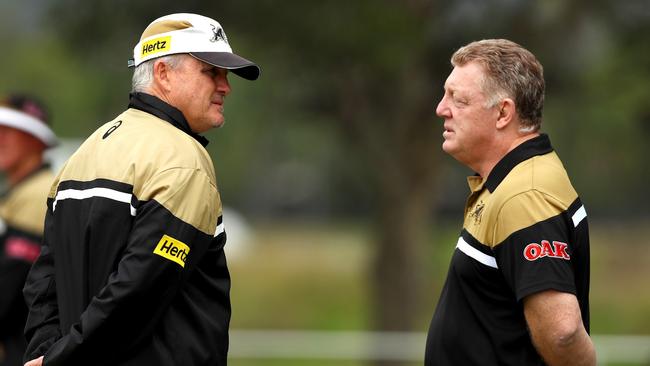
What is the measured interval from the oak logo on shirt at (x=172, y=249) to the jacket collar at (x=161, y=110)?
1.49 ft

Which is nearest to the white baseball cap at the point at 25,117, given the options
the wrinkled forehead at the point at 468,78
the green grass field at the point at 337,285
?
the wrinkled forehead at the point at 468,78

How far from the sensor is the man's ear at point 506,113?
3861 mm

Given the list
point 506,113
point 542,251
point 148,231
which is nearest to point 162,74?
point 148,231

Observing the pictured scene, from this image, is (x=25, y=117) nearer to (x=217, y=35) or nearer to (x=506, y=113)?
(x=217, y=35)

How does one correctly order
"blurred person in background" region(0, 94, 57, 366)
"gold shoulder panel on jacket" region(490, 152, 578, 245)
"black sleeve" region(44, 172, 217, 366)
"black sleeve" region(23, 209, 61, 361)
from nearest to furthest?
1. "black sleeve" region(44, 172, 217, 366)
2. "gold shoulder panel on jacket" region(490, 152, 578, 245)
3. "black sleeve" region(23, 209, 61, 361)
4. "blurred person in background" region(0, 94, 57, 366)

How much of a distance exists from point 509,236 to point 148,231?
1.10m

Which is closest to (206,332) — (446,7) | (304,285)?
(446,7)

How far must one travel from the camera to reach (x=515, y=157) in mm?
3863

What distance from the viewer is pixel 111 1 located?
358 inches

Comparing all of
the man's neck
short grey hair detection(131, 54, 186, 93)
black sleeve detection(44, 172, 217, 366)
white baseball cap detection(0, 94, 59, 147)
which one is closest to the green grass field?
white baseball cap detection(0, 94, 59, 147)

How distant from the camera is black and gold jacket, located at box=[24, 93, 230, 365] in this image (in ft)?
11.7

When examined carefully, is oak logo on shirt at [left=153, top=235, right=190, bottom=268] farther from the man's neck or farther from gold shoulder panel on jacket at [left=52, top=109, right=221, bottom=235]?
the man's neck

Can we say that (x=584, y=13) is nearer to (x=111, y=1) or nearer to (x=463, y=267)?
(x=111, y=1)

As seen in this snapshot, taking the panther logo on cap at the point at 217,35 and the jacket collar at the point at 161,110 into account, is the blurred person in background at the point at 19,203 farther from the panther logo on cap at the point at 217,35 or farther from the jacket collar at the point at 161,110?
the panther logo on cap at the point at 217,35
